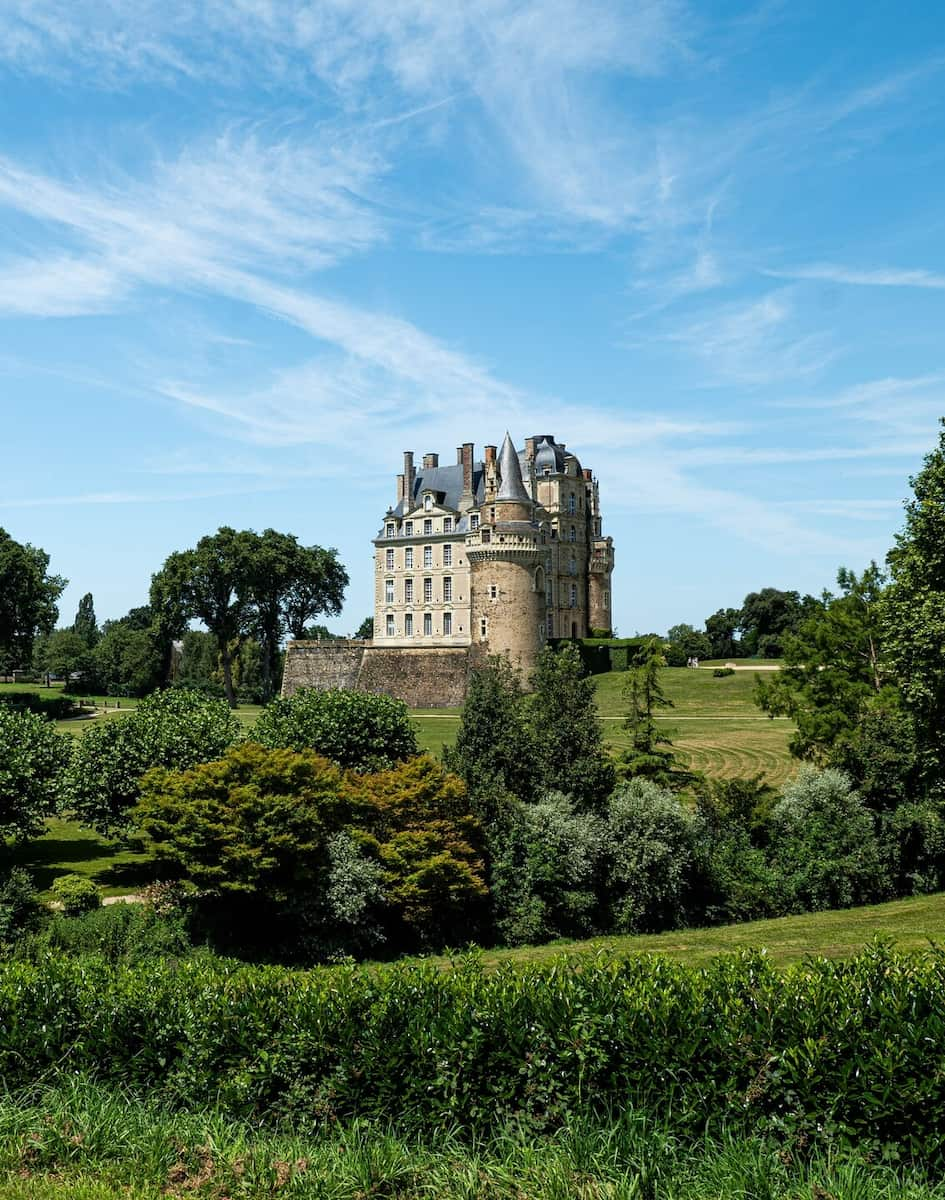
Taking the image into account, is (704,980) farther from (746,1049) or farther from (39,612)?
(39,612)

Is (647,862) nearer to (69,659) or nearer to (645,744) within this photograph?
(645,744)

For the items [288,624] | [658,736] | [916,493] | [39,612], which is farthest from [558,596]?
[916,493]

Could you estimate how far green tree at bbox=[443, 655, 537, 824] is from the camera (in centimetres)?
2498

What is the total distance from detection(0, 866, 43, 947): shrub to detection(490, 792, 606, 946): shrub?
959 centimetres

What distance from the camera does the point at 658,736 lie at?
29062mm

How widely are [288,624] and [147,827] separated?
57.9 m

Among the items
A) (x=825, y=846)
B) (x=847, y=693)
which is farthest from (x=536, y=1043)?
(x=847, y=693)

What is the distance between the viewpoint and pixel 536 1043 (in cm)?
902

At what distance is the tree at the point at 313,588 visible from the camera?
76.6 m

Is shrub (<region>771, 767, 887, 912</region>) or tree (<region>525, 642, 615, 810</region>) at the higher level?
tree (<region>525, 642, 615, 810</region>)

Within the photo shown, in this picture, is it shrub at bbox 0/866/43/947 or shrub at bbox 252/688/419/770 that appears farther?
shrub at bbox 252/688/419/770

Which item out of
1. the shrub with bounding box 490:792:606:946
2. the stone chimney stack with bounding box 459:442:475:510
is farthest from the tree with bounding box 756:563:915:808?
the stone chimney stack with bounding box 459:442:475:510

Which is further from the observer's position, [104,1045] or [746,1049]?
[104,1045]

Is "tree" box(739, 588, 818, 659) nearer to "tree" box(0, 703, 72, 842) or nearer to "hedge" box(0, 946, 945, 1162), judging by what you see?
"tree" box(0, 703, 72, 842)
